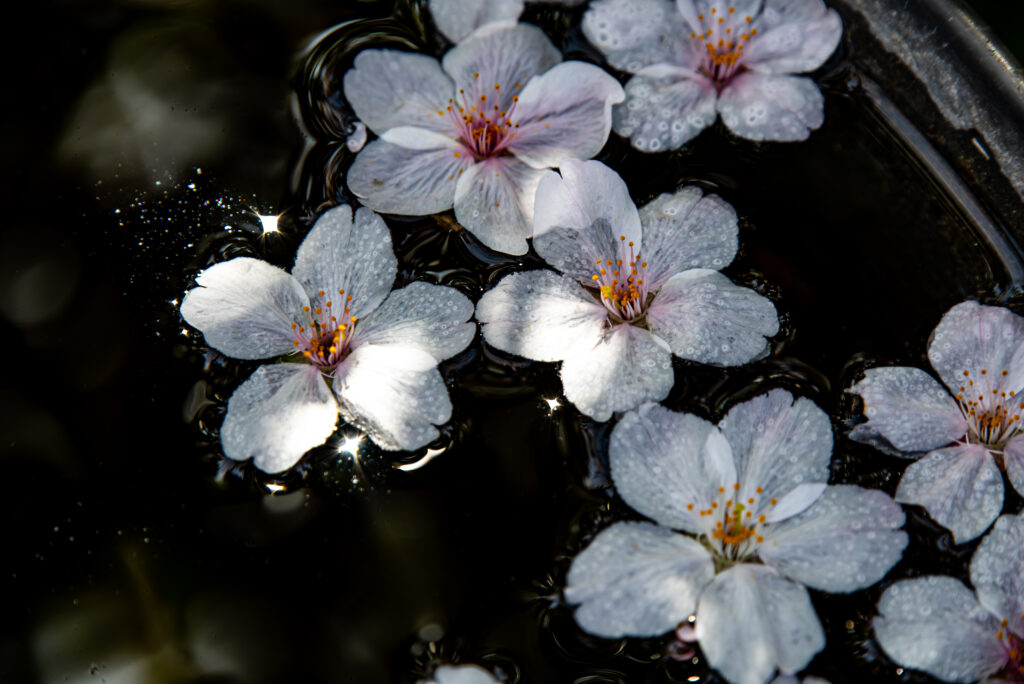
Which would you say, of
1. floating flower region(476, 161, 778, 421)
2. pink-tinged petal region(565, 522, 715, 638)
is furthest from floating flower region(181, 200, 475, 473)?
pink-tinged petal region(565, 522, 715, 638)

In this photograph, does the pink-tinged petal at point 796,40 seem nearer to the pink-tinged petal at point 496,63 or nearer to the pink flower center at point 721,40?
the pink flower center at point 721,40

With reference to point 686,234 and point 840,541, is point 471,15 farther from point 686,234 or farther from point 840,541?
point 840,541

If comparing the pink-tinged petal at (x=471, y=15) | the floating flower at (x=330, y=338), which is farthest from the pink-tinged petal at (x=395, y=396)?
the pink-tinged petal at (x=471, y=15)

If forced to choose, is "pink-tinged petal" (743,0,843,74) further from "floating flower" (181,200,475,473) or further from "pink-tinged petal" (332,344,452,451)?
"pink-tinged petal" (332,344,452,451)

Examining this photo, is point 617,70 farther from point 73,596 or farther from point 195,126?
point 73,596

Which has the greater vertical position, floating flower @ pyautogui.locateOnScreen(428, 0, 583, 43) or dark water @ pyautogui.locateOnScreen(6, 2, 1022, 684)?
floating flower @ pyautogui.locateOnScreen(428, 0, 583, 43)

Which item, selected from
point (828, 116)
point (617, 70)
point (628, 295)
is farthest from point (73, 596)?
point (828, 116)
